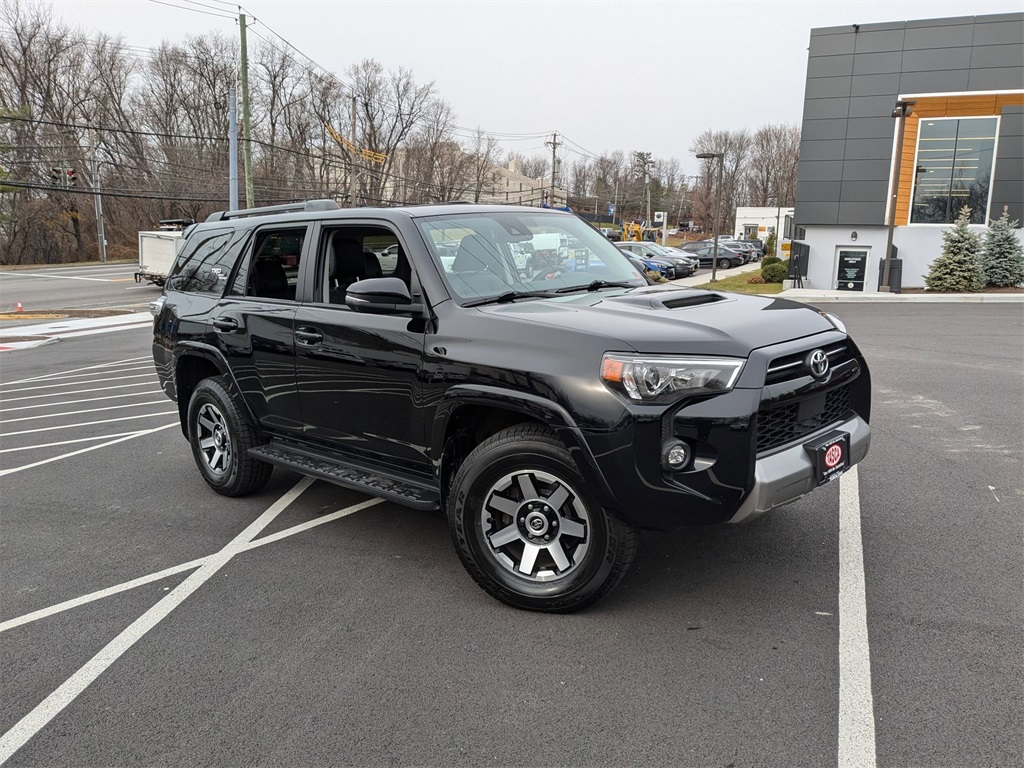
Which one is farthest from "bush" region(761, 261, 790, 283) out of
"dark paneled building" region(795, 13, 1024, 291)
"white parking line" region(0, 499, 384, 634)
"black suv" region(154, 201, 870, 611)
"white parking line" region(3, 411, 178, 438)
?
"white parking line" region(0, 499, 384, 634)

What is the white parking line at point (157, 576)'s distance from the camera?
12.6ft

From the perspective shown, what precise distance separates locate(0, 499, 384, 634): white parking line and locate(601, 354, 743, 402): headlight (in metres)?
2.64

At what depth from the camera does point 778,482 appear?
129 inches

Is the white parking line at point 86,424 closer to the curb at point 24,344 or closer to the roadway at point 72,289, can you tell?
the curb at point 24,344

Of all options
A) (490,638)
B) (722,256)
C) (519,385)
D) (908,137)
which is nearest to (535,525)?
(490,638)

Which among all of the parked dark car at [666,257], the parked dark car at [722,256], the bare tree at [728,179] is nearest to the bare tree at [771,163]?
the bare tree at [728,179]

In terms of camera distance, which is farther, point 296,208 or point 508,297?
point 296,208

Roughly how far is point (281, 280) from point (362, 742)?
10.3ft

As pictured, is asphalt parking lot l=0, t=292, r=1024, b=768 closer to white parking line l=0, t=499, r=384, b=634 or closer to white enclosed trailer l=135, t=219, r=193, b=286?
white parking line l=0, t=499, r=384, b=634

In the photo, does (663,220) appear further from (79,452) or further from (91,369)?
(79,452)

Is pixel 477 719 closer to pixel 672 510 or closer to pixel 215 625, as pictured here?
pixel 672 510

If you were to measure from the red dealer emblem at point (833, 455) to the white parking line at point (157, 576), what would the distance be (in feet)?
10.0

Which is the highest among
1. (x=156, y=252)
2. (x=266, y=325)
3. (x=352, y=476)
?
(x=156, y=252)

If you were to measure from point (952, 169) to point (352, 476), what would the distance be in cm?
2889
